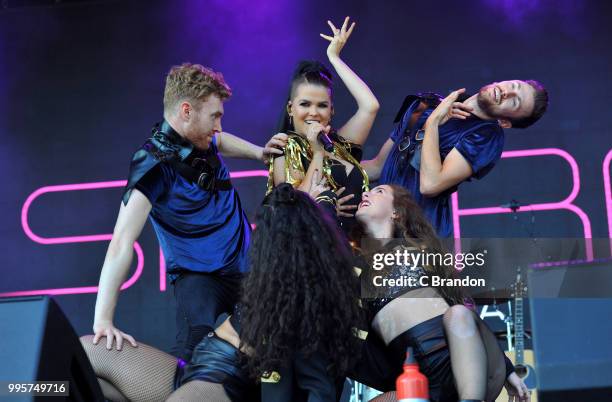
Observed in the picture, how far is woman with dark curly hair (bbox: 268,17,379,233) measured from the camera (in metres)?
3.65

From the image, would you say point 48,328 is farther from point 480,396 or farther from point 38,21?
point 38,21

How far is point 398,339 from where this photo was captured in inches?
111

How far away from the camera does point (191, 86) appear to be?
140 inches

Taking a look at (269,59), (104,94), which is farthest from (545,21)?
(104,94)

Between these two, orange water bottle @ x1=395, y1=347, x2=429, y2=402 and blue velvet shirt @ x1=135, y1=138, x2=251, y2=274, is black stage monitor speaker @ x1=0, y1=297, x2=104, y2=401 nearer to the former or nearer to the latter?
orange water bottle @ x1=395, y1=347, x2=429, y2=402

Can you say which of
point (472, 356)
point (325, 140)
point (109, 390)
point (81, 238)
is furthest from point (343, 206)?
point (81, 238)

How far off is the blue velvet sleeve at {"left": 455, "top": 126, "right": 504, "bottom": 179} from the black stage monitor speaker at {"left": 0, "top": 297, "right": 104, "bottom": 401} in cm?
201

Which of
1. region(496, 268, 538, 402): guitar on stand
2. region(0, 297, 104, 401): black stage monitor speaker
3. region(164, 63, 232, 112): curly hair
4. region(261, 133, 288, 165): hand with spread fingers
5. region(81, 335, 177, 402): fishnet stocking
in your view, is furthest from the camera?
region(261, 133, 288, 165): hand with spread fingers

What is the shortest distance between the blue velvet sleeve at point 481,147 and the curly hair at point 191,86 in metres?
0.99

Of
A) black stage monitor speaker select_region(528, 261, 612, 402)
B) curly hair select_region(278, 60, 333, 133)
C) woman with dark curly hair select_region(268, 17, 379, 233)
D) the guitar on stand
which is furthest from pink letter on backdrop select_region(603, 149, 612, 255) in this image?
black stage monitor speaker select_region(528, 261, 612, 402)

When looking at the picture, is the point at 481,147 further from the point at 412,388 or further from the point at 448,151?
the point at 412,388

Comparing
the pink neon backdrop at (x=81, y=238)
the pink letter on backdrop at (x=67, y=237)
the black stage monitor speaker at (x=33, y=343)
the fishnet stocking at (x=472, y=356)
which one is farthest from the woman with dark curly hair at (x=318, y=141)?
the pink letter on backdrop at (x=67, y=237)

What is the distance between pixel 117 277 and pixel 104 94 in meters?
3.50

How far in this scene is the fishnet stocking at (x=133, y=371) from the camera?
2.83m
